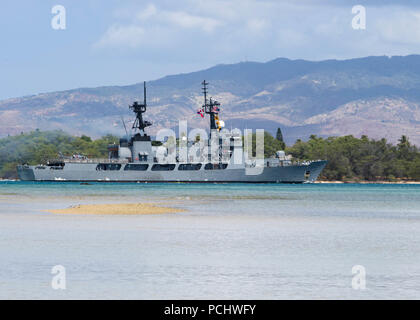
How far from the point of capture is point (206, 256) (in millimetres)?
29188

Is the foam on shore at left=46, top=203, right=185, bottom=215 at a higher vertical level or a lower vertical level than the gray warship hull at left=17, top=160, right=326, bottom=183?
lower

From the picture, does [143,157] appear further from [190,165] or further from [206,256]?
[206,256]

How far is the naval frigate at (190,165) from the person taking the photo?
138250 mm

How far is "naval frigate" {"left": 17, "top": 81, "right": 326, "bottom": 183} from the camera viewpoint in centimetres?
13825

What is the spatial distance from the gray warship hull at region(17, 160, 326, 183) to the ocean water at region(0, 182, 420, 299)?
9099 cm

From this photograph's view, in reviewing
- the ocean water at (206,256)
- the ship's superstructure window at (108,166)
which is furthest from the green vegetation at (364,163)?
the ocean water at (206,256)

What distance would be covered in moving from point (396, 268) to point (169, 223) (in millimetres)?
18040

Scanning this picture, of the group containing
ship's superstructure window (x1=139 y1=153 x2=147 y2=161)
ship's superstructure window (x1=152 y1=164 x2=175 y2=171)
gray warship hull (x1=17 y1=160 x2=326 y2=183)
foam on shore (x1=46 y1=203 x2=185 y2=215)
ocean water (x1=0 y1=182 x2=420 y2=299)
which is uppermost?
ship's superstructure window (x1=139 y1=153 x2=147 y2=161)

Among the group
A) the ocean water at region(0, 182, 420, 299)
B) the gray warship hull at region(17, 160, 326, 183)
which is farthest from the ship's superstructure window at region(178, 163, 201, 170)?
the ocean water at region(0, 182, 420, 299)

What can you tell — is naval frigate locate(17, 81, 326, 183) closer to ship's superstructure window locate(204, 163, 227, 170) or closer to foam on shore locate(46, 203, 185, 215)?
ship's superstructure window locate(204, 163, 227, 170)

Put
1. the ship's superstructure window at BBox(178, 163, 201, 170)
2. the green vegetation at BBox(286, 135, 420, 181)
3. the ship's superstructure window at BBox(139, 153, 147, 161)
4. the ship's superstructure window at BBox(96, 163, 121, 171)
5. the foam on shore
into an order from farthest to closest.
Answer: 1. the green vegetation at BBox(286, 135, 420, 181)
2. the ship's superstructure window at BBox(139, 153, 147, 161)
3. the ship's superstructure window at BBox(96, 163, 121, 171)
4. the ship's superstructure window at BBox(178, 163, 201, 170)
5. the foam on shore
